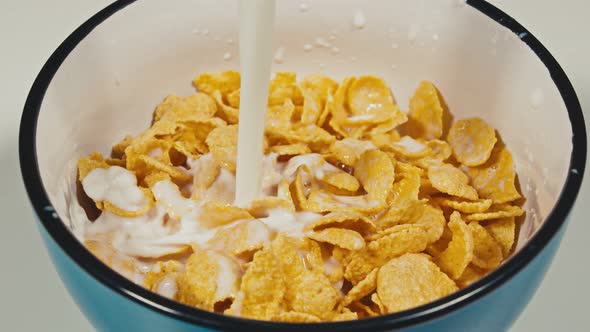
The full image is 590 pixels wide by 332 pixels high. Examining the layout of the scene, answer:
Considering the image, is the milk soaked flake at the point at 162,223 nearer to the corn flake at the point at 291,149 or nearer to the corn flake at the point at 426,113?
the corn flake at the point at 291,149

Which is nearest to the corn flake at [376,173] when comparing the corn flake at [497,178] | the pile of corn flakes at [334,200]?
the pile of corn flakes at [334,200]

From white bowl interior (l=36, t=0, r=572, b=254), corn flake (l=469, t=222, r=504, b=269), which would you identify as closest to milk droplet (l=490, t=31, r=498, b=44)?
white bowl interior (l=36, t=0, r=572, b=254)

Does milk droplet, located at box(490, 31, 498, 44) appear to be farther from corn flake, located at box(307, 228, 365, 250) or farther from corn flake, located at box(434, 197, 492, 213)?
corn flake, located at box(307, 228, 365, 250)

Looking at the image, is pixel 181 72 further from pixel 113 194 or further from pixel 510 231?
pixel 510 231

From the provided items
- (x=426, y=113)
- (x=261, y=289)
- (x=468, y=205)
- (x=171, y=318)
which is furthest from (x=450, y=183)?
(x=171, y=318)

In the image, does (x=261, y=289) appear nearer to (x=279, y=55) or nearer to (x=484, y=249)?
(x=484, y=249)

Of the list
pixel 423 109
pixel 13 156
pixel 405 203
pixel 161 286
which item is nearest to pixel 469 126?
pixel 423 109

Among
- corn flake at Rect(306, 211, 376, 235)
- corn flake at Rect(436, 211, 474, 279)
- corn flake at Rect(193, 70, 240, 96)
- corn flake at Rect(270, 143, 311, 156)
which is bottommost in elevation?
corn flake at Rect(436, 211, 474, 279)
